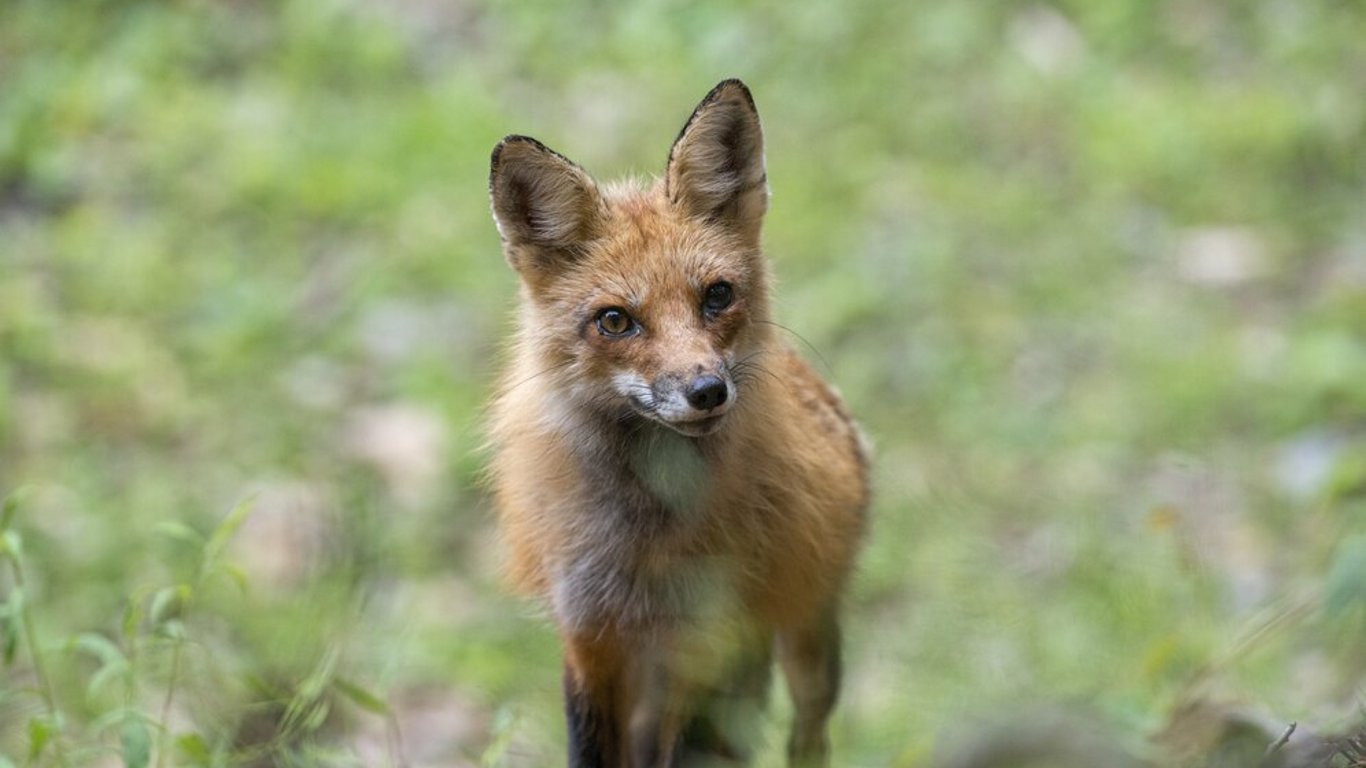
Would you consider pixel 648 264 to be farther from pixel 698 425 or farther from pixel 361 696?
pixel 361 696

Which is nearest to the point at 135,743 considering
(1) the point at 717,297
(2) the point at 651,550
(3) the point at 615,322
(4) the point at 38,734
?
(4) the point at 38,734

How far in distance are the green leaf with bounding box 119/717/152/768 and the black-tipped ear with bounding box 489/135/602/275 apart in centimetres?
175

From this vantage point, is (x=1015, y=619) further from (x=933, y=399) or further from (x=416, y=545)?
(x=416, y=545)

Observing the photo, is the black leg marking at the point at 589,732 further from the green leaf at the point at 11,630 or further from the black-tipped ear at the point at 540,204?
the green leaf at the point at 11,630

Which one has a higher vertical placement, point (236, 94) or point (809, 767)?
point (236, 94)

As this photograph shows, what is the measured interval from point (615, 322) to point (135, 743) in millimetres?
1763

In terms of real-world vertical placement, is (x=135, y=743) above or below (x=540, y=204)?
below

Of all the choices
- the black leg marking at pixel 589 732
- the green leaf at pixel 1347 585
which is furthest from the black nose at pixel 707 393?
the green leaf at pixel 1347 585

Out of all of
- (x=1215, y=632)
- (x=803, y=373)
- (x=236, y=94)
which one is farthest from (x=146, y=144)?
(x=1215, y=632)

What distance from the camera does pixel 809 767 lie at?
571cm

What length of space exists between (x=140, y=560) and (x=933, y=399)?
4.50 m

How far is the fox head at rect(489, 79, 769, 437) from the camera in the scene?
4.79 metres

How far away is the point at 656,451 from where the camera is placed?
493 cm

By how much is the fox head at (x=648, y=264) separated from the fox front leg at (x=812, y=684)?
3.61 feet
